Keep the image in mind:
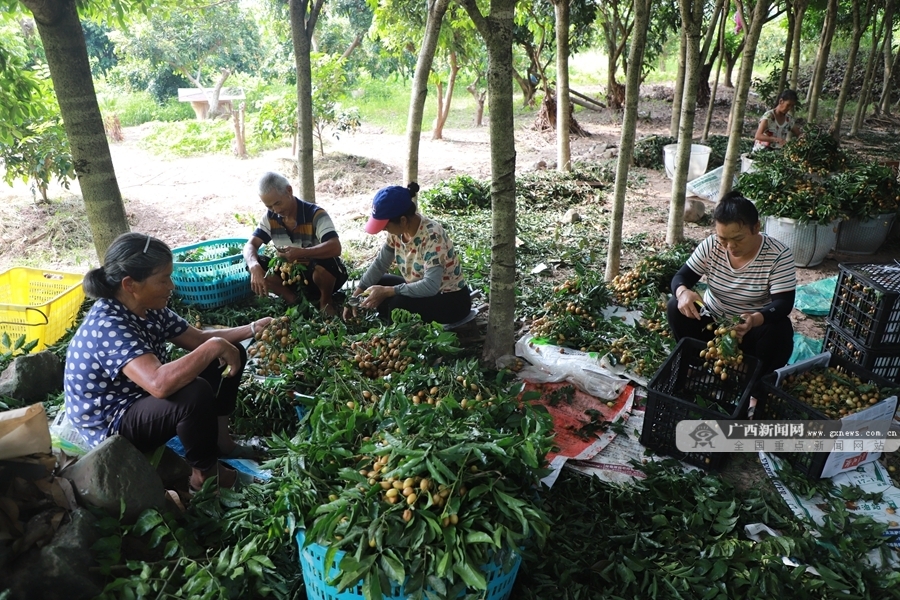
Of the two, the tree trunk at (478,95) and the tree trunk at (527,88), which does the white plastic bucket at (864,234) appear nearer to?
the tree trunk at (478,95)

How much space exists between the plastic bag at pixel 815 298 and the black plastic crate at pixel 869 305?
1.01m

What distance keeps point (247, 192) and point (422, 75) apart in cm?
421

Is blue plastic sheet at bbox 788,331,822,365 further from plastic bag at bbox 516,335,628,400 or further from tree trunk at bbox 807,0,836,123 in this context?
tree trunk at bbox 807,0,836,123

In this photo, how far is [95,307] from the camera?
262 cm

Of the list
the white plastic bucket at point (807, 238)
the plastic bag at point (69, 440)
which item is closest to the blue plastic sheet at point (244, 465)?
the plastic bag at point (69, 440)

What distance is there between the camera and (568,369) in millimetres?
3943

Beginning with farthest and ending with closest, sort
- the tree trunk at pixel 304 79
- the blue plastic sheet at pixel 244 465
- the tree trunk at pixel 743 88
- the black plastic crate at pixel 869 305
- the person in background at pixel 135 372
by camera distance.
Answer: the tree trunk at pixel 743 88, the tree trunk at pixel 304 79, the black plastic crate at pixel 869 305, the blue plastic sheet at pixel 244 465, the person in background at pixel 135 372

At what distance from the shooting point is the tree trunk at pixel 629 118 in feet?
16.0

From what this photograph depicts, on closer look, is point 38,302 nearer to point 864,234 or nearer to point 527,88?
point 864,234

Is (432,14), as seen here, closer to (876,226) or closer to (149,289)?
(149,289)

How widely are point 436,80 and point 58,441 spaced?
10.4 m

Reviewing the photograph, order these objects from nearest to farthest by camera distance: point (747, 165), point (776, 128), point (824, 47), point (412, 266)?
1. point (412, 266)
2. point (747, 165)
3. point (776, 128)
4. point (824, 47)

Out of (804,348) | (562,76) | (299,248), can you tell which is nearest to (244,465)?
(299,248)

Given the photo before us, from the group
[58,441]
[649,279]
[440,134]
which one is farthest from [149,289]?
[440,134]
